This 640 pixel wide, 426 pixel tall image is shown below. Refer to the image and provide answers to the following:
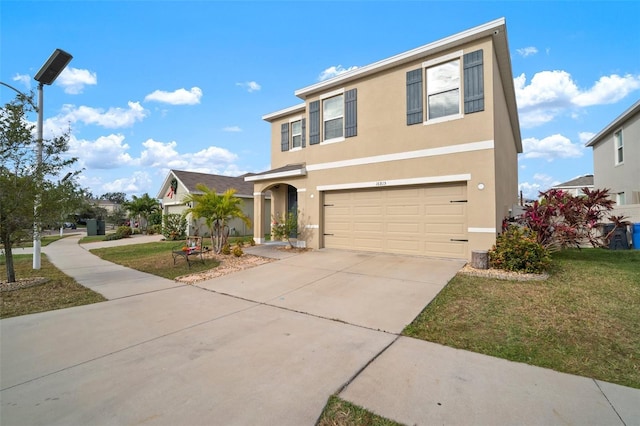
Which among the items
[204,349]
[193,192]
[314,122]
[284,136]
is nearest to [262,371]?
[204,349]

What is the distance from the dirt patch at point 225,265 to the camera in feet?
25.4

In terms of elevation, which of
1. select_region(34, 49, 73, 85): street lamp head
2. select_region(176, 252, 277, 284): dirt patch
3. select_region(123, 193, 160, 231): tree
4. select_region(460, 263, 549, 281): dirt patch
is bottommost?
select_region(176, 252, 277, 284): dirt patch

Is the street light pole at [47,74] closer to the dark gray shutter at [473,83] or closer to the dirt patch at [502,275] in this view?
the dirt patch at [502,275]

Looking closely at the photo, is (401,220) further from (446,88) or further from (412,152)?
(446,88)

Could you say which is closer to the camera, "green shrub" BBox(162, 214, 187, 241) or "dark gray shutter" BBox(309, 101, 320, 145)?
"dark gray shutter" BBox(309, 101, 320, 145)

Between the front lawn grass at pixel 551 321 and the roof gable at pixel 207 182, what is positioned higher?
the roof gable at pixel 207 182

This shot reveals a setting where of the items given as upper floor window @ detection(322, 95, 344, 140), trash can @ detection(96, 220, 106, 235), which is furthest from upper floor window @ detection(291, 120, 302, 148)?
trash can @ detection(96, 220, 106, 235)

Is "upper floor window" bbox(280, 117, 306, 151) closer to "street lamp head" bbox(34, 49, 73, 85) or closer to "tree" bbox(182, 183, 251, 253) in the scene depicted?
"tree" bbox(182, 183, 251, 253)

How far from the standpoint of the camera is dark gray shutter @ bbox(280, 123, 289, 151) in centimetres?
1435

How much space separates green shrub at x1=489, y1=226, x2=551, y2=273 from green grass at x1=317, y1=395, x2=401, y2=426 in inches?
242

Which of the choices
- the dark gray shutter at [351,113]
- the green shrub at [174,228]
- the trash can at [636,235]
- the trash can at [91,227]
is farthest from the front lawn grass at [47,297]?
the trash can at [91,227]

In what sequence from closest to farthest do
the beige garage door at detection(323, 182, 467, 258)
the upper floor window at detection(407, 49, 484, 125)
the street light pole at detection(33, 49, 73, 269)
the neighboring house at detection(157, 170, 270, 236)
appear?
the upper floor window at detection(407, 49, 484, 125), the street light pole at detection(33, 49, 73, 269), the beige garage door at detection(323, 182, 467, 258), the neighboring house at detection(157, 170, 270, 236)

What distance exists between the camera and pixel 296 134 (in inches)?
555

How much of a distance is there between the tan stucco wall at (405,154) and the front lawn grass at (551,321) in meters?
2.42
